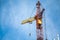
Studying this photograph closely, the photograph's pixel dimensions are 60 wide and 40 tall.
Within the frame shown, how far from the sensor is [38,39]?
2987 inches

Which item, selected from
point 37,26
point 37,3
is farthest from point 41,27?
point 37,3

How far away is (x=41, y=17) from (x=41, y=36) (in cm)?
573

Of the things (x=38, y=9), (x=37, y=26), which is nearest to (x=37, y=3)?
(x=38, y=9)

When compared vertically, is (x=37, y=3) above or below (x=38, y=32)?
above

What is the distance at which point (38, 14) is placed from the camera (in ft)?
257

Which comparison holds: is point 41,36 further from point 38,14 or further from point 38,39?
point 38,14

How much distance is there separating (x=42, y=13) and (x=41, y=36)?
660cm

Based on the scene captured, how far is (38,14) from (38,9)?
146cm

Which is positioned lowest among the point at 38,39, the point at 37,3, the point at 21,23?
the point at 38,39

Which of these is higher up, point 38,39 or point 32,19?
point 32,19

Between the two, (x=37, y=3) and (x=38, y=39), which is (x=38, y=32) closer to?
(x=38, y=39)

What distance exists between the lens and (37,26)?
78.1 meters

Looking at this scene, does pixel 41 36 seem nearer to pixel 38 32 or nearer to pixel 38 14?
pixel 38 32

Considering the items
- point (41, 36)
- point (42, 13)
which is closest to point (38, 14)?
point (42, 13)
